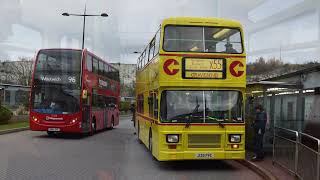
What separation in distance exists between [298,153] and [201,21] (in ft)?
14.6

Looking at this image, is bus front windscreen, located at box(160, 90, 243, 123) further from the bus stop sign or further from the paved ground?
the paved ground

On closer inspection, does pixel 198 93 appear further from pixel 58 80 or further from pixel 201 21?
pixel 58 80

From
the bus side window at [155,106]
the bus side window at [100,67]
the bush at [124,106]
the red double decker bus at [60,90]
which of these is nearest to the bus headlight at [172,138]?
the bus side window at [155,106]

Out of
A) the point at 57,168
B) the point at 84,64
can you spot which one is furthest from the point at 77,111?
the point at 57,168

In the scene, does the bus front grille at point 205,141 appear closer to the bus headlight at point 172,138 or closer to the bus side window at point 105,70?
the bus headlight at point 172,138

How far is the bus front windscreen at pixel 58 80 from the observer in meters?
19.3

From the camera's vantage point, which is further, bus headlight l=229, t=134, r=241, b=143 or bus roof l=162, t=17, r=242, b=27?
bus roof l=162, t=17, r=242, b=27

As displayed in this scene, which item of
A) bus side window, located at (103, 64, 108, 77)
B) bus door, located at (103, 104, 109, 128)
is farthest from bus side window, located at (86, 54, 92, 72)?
bus door, located at (103, 104, 109, 128)

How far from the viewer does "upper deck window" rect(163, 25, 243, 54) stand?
11.5 metres

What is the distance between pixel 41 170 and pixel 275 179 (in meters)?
5.14

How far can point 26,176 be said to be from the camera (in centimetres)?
960

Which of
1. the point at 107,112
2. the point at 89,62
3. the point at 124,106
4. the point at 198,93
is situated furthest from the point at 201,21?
the point at 124,106

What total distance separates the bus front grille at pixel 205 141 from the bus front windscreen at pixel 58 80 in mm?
9191

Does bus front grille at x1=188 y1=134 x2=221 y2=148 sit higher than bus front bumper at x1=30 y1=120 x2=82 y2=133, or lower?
higher
